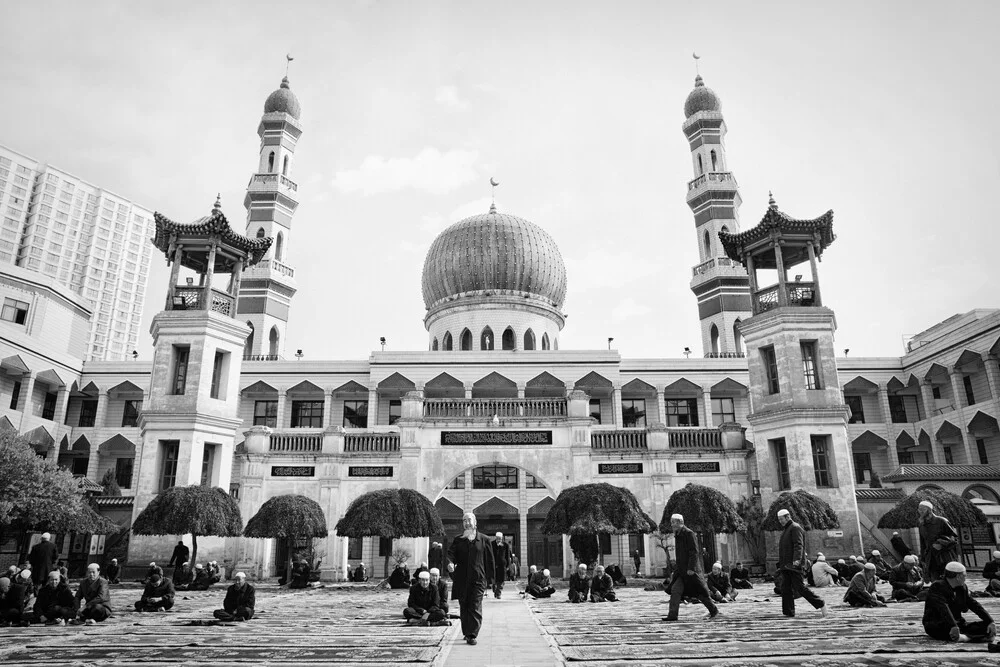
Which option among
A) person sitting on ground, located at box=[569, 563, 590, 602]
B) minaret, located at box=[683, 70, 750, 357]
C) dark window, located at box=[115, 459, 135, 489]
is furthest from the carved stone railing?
dark window, located at box=[115, 459, 135, 489]

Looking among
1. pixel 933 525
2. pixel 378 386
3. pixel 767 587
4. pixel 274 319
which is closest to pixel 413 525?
pixel 767 587

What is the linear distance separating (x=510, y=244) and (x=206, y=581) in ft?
97.0

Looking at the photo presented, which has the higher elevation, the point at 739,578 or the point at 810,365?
the point at 810,365

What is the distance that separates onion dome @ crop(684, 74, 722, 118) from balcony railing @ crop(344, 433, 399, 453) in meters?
39.2

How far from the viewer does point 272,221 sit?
163ft

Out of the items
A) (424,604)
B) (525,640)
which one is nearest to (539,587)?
(424,604)

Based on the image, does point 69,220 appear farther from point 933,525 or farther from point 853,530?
point 933,525

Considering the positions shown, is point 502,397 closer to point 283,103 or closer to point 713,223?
point 713,223

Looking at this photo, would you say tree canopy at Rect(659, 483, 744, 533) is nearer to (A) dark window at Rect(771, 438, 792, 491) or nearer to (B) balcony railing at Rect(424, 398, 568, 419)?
(A) dark window at Rect(771, 438, 792, 491)

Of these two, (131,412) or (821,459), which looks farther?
(131,412)

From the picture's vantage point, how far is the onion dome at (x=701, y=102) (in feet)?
181

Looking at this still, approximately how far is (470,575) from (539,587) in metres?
9.18

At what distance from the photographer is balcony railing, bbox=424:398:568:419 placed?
27.2 metres

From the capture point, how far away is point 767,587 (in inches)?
811
